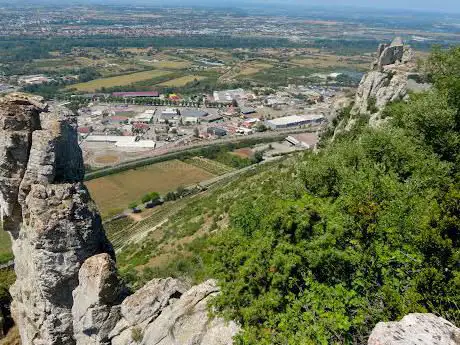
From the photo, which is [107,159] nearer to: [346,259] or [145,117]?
[145,117]

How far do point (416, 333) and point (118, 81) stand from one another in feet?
575

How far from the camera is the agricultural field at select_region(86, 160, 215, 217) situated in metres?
70.0

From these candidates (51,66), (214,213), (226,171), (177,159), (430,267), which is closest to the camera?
(430,267)

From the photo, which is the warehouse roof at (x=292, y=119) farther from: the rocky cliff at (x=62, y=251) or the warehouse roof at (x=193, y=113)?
the rocky cliff at (x=62, y=251)

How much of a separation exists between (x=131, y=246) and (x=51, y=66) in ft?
585

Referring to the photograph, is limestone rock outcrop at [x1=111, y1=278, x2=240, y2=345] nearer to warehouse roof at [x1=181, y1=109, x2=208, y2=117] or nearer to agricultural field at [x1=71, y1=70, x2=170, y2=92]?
warehouse roof at [x1=181, y1=109, x2=208, y2=117]

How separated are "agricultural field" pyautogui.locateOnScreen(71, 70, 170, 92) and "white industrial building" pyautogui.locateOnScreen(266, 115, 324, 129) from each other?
76432 mm

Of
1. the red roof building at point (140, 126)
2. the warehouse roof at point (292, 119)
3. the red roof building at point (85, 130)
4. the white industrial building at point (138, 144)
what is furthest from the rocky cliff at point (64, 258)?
the warehouse roof at point (292, 119)

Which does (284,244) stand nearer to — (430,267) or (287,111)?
(430,267)

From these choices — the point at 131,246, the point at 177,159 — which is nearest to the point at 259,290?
the point at 131,246

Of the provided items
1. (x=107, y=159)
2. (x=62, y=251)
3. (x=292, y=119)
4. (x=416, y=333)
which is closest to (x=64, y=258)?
(x=62, y=251)

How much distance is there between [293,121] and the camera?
114000 millimetres

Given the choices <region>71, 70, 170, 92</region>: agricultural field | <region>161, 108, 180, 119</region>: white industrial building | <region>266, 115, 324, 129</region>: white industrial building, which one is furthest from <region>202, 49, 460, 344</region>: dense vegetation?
<region>71, 70, 170, 92</region>: agricultural field

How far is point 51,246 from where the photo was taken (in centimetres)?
1453
